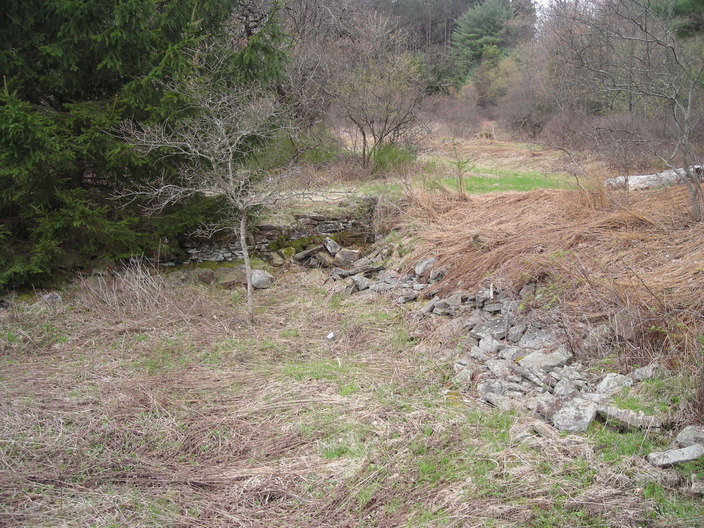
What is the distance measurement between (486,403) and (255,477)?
1.73 metres

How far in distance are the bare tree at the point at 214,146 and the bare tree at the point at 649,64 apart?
3991mm

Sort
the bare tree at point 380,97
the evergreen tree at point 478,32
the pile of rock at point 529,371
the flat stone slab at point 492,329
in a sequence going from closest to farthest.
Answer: the pile of rock at point 529,371
the flat stone slab at point 492,329
the bare tree at point 380,97
the evergreen tree at point 478,32

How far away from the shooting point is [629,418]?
348 cm

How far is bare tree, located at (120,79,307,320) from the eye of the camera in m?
6.27

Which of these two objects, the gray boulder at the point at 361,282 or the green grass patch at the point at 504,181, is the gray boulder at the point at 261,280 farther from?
the green grass patch at the point at 504,181

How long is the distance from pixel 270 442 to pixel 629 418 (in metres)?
2.32

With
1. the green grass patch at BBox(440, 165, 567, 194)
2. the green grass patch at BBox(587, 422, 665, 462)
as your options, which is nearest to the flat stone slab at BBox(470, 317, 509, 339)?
the green grass patch at BBox(587, 422, 665, 462)

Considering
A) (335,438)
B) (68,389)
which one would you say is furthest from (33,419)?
(335,438)

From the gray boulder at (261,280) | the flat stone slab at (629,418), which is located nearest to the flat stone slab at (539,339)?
the flat stone slab at (629,418)

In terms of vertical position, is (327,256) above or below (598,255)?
below

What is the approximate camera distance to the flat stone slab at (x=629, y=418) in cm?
340

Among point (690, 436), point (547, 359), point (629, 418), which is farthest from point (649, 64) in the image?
point (690, 436)

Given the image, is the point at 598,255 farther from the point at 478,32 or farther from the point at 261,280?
the point at 478,32

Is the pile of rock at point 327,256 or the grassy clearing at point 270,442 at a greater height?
the pile of rock at point 327,256
